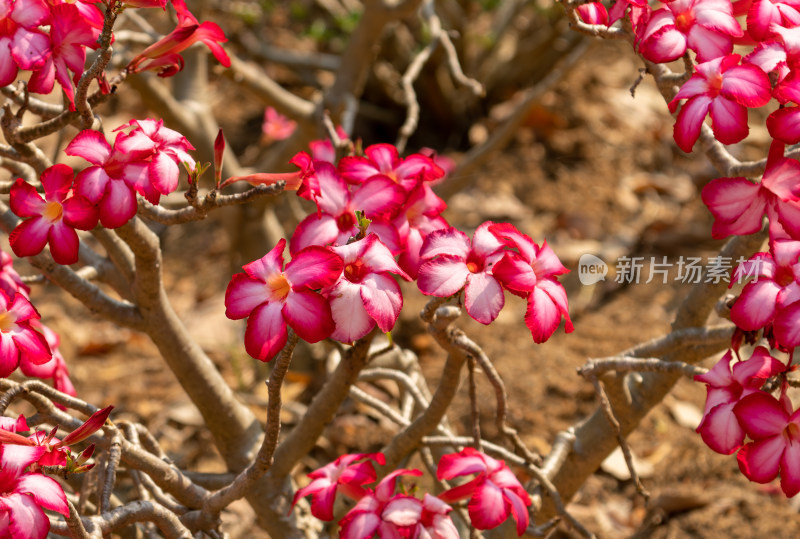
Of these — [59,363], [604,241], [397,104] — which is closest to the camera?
[59,363]

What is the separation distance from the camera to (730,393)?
1188mm

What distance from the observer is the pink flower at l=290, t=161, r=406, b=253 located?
1.25m

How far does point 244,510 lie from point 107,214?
1.60m

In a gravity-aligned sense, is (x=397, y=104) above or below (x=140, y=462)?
below

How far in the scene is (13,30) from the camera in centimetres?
117

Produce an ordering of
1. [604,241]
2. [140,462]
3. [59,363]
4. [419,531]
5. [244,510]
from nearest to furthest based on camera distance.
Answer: [419,531], [140,462], [59,363], [244,510], [604,241]

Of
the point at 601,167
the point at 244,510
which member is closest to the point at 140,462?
the point at 244,510

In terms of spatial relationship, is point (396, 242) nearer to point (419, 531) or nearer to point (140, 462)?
point (419, 531)

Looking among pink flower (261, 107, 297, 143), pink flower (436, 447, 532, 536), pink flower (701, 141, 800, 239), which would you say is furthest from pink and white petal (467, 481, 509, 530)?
pink flower (261, 107, 297, 143)

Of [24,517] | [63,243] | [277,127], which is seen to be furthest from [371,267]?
[277,127]

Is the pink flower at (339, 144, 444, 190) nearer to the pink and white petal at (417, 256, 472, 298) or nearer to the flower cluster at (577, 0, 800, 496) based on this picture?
the pink and white petal at (417, 256, 472, 298)

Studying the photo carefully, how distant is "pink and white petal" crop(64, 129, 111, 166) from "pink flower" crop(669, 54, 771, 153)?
0.81 metres

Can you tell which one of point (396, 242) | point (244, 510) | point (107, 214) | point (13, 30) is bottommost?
point (244, 510)

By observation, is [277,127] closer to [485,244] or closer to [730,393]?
[485,244]
